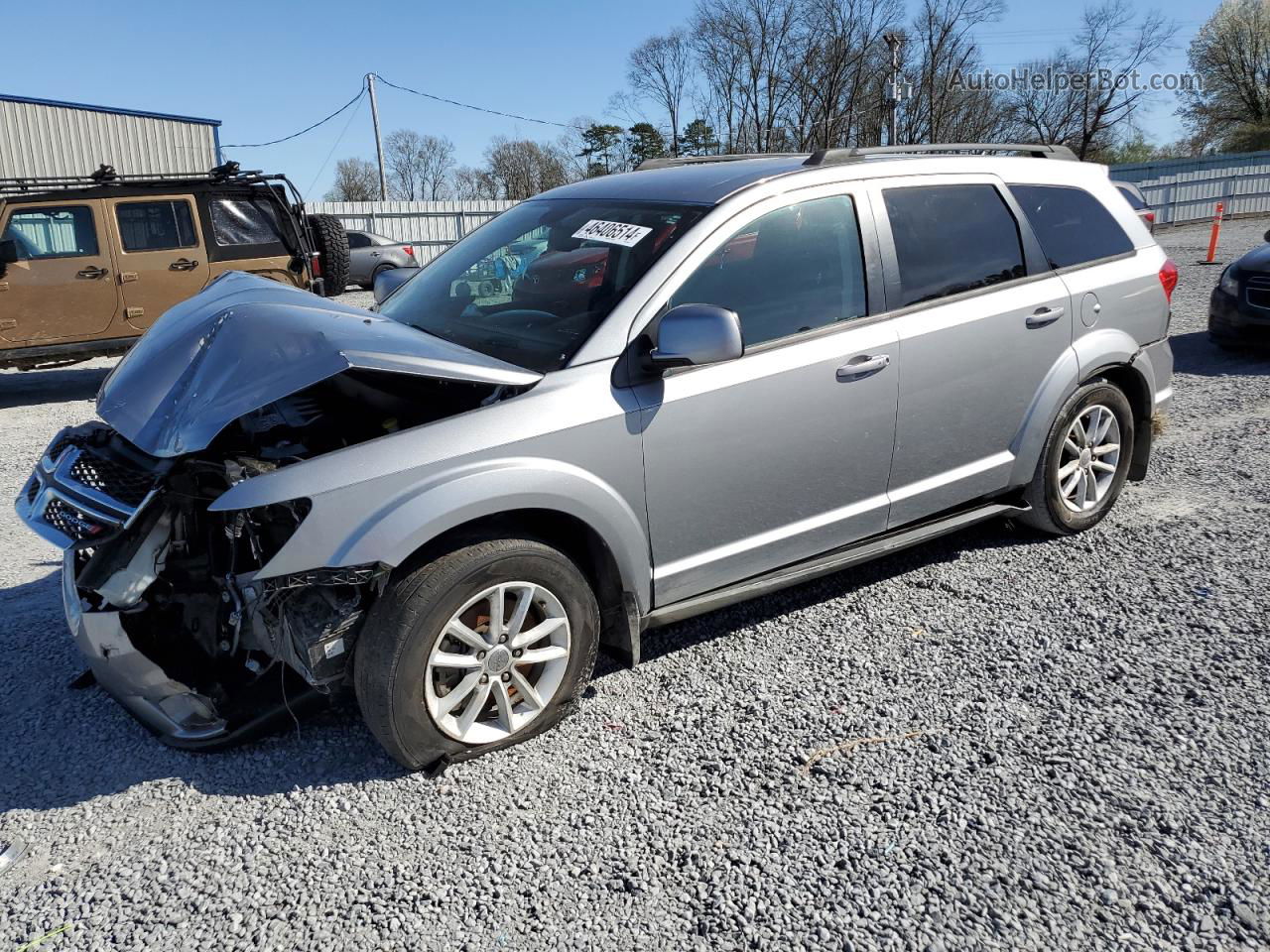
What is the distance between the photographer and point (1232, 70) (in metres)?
53.2

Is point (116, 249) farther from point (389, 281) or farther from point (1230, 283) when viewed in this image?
point (1230, 283)

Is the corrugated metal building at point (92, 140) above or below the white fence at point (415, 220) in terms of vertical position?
above

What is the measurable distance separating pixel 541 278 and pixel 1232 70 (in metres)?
63.1

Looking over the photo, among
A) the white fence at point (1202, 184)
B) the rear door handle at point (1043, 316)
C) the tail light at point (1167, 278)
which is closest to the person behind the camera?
the rear door handle at point (1043, 316)

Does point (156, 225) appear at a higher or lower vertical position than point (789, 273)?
higher

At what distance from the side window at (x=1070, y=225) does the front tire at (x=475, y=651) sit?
2870mm

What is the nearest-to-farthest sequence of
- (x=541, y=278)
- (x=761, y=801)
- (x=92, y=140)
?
1. (x=761, y=801)
2. (x=541, y=278)
3. (x=92, y=140)

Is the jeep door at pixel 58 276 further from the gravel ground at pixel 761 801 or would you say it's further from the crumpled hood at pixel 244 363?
the crumpled hood at pixel 244 363

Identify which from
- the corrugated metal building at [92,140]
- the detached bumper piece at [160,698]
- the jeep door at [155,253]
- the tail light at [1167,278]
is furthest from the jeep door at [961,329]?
the corrugated metal building at [92,140]

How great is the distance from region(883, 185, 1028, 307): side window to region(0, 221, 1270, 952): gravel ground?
4.56ft

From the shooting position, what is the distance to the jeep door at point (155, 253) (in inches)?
404

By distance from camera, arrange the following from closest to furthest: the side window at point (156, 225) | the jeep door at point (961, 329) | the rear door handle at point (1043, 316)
Result: 1. the jeep door at point (961, 329)
2. the rear door handle at point (1043, 316)
3. the side window at point (156, 225)

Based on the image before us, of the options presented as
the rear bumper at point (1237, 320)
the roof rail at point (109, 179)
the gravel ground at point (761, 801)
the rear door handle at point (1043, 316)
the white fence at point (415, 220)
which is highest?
the white fence at point (415, 220)

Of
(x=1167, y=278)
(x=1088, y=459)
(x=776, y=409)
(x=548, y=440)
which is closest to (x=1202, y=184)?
(x=1167, y=278)
